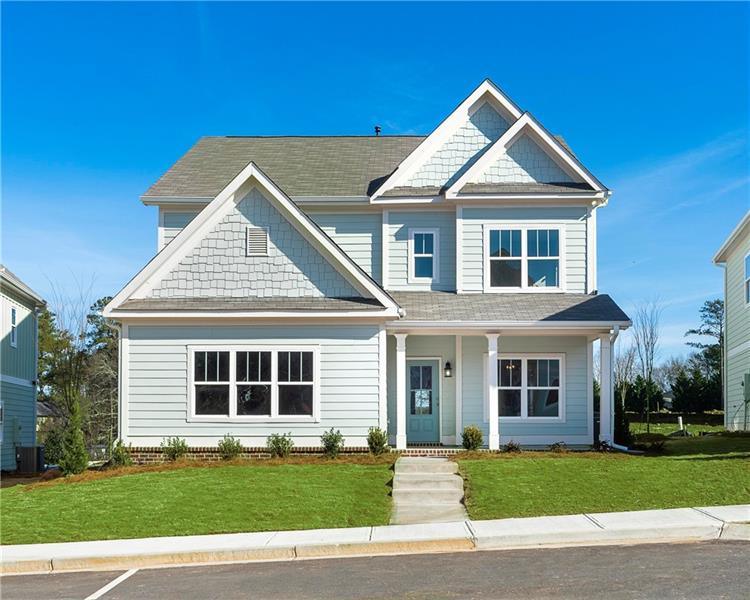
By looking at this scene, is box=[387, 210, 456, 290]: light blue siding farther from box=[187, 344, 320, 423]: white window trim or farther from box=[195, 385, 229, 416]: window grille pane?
box=[195, 385, 229, 416]: window grille pane

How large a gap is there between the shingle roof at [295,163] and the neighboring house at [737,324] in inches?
429

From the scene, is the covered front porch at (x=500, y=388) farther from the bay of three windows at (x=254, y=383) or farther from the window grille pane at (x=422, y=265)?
the bay of three windows at (x=254, y=383)

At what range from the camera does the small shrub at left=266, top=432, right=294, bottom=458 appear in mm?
19641

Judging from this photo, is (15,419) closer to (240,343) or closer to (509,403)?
(240,343)

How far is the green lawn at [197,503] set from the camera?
45.0ft

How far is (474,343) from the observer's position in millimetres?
22250

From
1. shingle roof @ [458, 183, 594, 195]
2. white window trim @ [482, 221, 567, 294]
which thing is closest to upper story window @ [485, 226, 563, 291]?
white window trim @ [482, 221, 567, 294]

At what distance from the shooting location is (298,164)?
2566 cm

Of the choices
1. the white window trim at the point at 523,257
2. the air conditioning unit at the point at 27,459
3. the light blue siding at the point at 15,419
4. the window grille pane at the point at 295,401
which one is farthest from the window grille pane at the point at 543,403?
the light blue siding at the point at 15,419

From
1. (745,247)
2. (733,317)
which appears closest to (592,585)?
(745,247)

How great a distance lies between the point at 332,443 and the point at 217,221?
19.6ft

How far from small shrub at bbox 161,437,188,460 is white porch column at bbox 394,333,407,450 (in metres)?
4.97

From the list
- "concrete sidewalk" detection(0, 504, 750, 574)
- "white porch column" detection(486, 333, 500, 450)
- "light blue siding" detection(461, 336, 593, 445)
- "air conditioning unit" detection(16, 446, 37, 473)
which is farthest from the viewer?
"air conditioning unit" detection(16, 446, 37, 473)

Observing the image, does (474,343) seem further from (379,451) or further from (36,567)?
(36,567)
